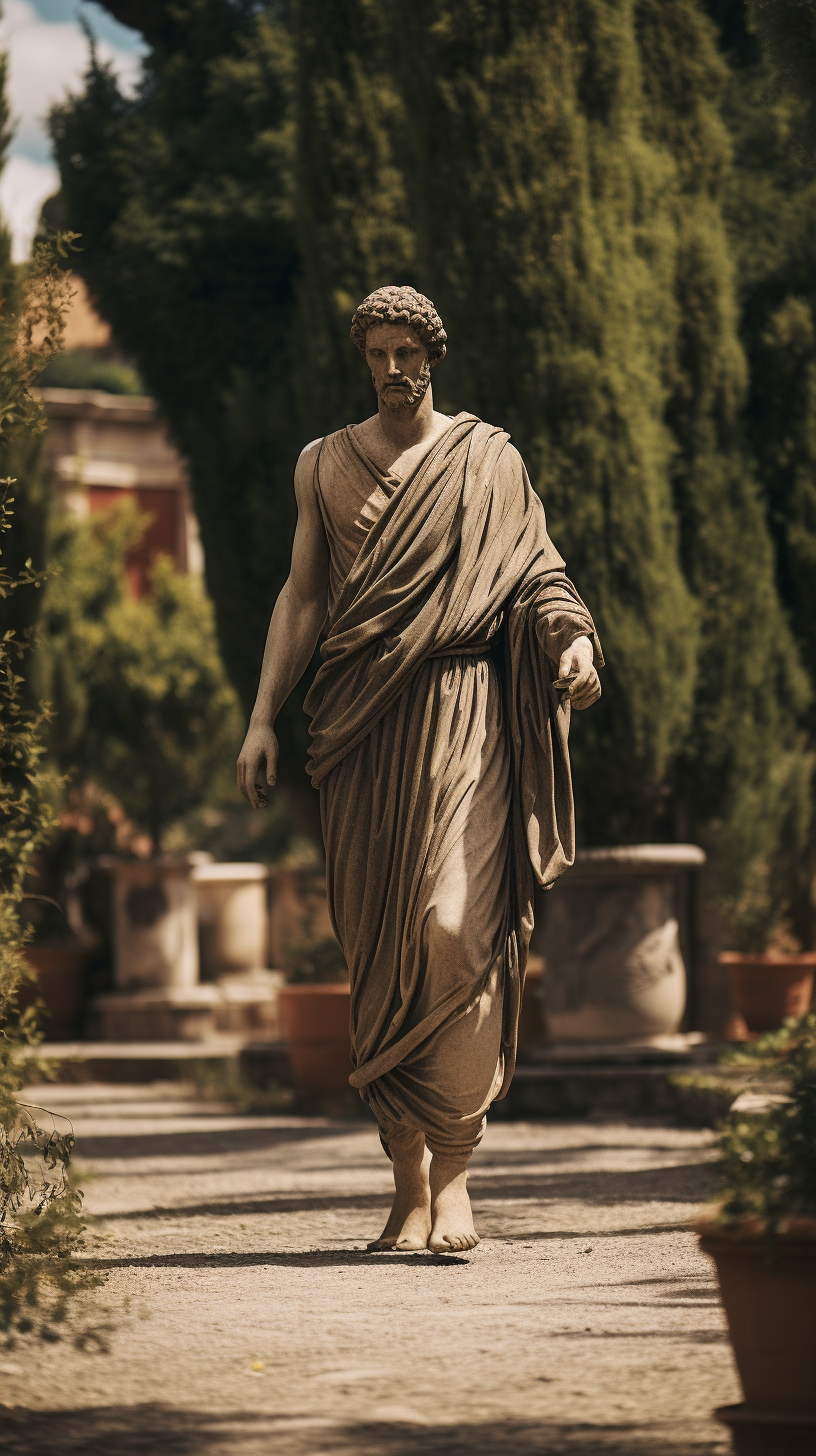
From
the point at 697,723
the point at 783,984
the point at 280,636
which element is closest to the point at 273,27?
the point at 697,723

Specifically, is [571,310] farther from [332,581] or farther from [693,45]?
[332,581]

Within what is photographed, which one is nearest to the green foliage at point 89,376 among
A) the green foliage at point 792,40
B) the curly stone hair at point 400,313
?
the green foliage at point 792,40

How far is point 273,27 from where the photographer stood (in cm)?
1492

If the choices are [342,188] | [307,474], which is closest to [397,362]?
[307,474]

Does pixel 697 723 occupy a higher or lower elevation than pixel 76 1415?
higher

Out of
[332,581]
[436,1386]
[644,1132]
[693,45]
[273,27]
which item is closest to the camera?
[436,1386]

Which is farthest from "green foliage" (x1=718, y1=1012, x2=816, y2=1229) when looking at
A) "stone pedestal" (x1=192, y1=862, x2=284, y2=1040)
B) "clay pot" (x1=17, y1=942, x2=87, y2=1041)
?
"stone pedestal" (x1=192, y1=862, x2=284, y2=1040)

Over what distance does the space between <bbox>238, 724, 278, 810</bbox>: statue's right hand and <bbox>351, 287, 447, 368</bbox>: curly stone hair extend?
103 cm

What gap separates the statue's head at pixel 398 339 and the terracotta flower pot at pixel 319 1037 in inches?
262

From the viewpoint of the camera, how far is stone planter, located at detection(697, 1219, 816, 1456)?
121 inches

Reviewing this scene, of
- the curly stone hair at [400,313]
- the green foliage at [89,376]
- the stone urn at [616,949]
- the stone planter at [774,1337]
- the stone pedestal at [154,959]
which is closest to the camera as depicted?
the stone planter at [774,1337]

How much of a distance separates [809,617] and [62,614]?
9663 millimetres

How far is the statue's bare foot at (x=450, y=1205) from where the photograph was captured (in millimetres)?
4992

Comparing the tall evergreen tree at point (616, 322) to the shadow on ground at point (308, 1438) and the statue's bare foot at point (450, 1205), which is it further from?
the shadow on ground at point (308, 1438)
